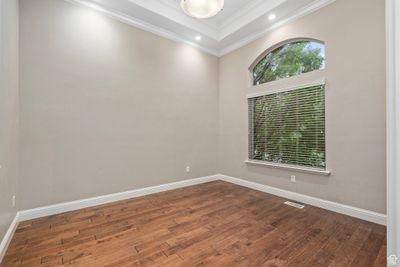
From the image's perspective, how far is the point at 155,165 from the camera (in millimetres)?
3633

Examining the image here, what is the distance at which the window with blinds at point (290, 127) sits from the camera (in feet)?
9.80

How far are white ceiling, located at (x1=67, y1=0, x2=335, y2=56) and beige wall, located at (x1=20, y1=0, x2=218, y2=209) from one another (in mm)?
195

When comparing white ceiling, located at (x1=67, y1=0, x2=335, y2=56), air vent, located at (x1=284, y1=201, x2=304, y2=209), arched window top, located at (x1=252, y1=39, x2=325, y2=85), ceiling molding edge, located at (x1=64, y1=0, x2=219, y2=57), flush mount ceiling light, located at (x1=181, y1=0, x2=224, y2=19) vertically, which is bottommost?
air vent, located at (x1=284, y1=201, x2=304, y2=209)

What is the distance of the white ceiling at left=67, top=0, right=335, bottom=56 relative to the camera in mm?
3035

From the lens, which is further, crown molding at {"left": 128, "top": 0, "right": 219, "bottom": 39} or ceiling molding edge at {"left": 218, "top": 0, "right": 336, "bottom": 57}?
crown molding at {"left": 128, "top": 0, "right": 219, "bottom": 39}

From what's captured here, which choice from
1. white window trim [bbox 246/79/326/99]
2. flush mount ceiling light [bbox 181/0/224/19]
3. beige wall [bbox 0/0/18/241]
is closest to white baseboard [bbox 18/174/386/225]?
beige wall [bbox 0/0/18/241]

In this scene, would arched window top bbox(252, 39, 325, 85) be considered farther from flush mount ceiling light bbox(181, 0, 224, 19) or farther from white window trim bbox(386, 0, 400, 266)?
white window trim bbox(386, 0, 400, 266)

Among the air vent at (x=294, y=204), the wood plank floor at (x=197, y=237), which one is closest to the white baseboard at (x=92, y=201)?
the wood plank floor at (x=197, y=237)

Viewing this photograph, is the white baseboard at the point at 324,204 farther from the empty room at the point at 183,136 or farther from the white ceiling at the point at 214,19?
the white ceiling at the point at 214,19

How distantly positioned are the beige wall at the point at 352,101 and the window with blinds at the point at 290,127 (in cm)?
17

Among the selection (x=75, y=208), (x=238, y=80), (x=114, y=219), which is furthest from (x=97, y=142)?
(x=238, y=80)

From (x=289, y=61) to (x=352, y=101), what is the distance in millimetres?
1318

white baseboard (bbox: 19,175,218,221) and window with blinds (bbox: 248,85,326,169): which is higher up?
window with blinds (bbox: 248,85,326,169)

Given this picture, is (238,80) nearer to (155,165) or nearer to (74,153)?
(155,165)
